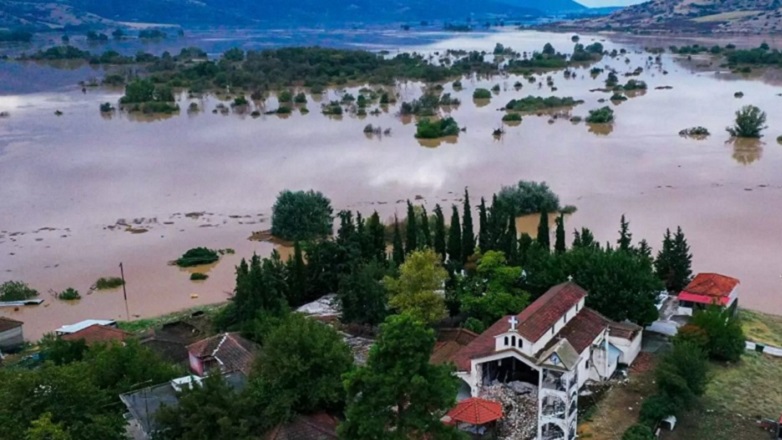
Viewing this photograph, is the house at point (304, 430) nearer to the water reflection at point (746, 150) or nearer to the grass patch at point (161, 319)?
the grass patch at point (161, 319)

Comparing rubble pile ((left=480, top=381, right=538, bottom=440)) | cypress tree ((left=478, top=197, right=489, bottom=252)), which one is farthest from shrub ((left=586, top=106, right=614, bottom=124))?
rubble pile ((left=480, top=381, right=538, bottom=440))

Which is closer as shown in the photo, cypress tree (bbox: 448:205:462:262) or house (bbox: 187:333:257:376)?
house (bbox: 187:333:257:376)

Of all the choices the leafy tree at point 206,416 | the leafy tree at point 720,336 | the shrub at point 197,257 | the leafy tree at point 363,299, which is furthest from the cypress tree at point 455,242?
the leafy tree at point 206,416

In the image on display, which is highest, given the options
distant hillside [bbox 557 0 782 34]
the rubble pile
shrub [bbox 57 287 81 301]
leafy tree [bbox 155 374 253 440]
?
distant hillside [bbox 557 0 782 34]

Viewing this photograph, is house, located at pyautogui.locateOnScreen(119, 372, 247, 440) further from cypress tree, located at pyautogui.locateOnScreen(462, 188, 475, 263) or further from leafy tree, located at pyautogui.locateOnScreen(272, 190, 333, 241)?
leafy tree, located at pyautogui.locateOnScreen(272, 190, 333, 241)

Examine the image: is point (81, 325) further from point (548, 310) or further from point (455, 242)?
point (548, 310)

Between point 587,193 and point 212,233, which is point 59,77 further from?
point 587,193
